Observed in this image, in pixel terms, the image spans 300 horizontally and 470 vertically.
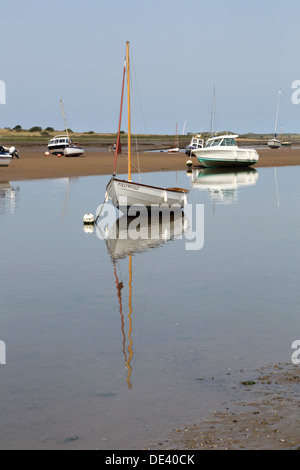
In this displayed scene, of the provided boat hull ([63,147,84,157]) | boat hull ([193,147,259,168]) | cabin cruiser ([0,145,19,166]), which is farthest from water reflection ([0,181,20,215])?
boat hull ([63,147,84,157])

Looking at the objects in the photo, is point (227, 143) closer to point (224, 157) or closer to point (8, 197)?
point (224, 157)

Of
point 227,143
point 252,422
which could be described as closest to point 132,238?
point 252,422

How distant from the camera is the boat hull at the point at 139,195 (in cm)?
2977

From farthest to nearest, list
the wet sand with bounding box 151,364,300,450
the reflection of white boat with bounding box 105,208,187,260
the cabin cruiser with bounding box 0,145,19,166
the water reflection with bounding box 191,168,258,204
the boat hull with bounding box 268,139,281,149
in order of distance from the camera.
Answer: the boat hull with bounding box 268,139,281,149 < the cabin cruiser with bounding box 0,145,19,166 < the water reflection with bounding box 191,168,258,204 < the reflection of white boat with bounding box 105,208,187,260 < the wet sand with bounding box 151,364,300,450

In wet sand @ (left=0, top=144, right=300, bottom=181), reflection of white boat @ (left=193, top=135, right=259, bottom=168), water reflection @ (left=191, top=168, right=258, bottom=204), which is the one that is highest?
reflection of white boat @ (left=193, top=135, right=259, bottom=168)

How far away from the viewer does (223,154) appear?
61656 mm

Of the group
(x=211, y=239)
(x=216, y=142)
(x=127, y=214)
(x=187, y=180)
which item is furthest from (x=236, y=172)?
(x=211, y=239)

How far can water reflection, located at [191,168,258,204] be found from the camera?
4081 centimetres

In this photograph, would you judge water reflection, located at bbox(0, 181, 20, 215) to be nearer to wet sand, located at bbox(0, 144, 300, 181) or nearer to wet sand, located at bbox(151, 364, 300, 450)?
wet sand, located at bbox(0, 144, 300, 181)

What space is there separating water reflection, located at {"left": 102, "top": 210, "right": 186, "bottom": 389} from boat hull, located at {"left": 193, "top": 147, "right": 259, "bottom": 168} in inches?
1156

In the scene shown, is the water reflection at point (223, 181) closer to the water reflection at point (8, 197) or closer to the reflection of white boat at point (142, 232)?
the reflection of white boat at point (142, 232)

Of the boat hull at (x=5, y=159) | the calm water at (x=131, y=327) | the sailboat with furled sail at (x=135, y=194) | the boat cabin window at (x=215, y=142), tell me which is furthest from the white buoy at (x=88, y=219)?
the boat cabin window at (x=215, y=142)

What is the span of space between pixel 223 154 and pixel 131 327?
161 ft
